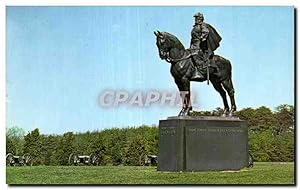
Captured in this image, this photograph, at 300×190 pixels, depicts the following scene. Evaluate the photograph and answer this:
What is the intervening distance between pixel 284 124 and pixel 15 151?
14.8 feet

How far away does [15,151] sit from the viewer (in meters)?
13.5

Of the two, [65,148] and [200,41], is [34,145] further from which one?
[200,41]

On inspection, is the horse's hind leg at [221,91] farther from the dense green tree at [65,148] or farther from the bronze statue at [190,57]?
the dense green tree at [65,148]

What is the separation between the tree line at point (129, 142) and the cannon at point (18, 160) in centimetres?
7

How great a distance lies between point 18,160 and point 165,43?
128 inches

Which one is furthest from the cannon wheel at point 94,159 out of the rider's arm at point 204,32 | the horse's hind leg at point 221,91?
the rider's arm at point 204,32

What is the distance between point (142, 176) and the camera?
468 inches

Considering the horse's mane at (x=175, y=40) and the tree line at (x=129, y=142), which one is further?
the tree line at (x=129, y=142)

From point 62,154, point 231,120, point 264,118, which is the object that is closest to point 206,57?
point 231,120

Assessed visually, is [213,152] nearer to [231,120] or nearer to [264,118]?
[231,120]

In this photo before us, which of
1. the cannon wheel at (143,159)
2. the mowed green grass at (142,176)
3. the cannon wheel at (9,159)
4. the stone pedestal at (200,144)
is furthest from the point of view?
the cannon wheel at (143,159)

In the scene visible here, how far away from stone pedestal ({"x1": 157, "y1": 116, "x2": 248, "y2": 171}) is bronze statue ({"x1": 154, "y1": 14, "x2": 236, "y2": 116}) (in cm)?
29

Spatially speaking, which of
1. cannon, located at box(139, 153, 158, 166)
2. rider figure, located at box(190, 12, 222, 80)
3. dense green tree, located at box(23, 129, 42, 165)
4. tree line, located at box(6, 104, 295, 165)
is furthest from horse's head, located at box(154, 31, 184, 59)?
dense green tree, located at box(23, 129, 42, 165)

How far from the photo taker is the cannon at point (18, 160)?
13336 mm
